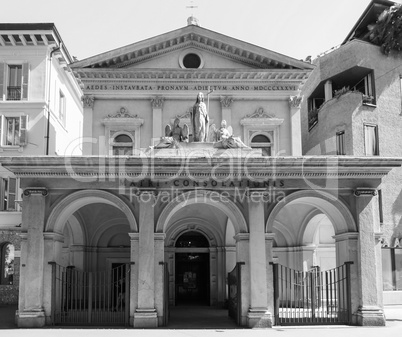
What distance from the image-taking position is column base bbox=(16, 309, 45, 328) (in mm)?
16625

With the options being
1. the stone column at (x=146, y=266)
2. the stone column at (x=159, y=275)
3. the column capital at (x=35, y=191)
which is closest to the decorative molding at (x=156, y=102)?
the stone column at (x=146, y=266)

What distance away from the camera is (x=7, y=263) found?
2778cm

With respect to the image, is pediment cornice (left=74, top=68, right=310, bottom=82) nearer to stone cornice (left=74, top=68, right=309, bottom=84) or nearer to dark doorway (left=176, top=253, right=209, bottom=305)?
stone cornice (left=74, top=68, right=309, bottom=84)

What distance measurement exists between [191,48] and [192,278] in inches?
429

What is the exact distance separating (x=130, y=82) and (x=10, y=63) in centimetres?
760

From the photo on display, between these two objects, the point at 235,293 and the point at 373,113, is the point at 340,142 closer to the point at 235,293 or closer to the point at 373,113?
the point at 373,113

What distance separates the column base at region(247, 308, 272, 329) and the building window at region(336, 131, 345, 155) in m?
15.6

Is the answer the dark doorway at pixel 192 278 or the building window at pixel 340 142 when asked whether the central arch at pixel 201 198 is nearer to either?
the dark doorway at pixel 192 278

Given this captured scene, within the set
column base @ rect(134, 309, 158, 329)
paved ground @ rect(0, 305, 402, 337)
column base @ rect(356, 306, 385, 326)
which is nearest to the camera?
paved ground @ rect(0, 305, 402, 337)

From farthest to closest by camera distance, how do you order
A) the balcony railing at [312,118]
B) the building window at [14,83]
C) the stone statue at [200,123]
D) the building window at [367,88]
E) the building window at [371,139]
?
1. the balcony railing at [312,118]
2. the building window at [367,88]
3. the building window at [371,139]
4. the building window at [14,83]
5. the stone statue at [200,123]

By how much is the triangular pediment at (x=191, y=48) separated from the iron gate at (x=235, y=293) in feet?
36.7

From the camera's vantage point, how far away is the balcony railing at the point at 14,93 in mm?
29172

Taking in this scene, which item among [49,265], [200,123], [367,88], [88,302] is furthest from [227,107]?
[88,302]

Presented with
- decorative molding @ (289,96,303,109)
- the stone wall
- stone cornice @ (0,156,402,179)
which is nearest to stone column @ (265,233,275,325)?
stone cornice @ (0,156,402,179)
